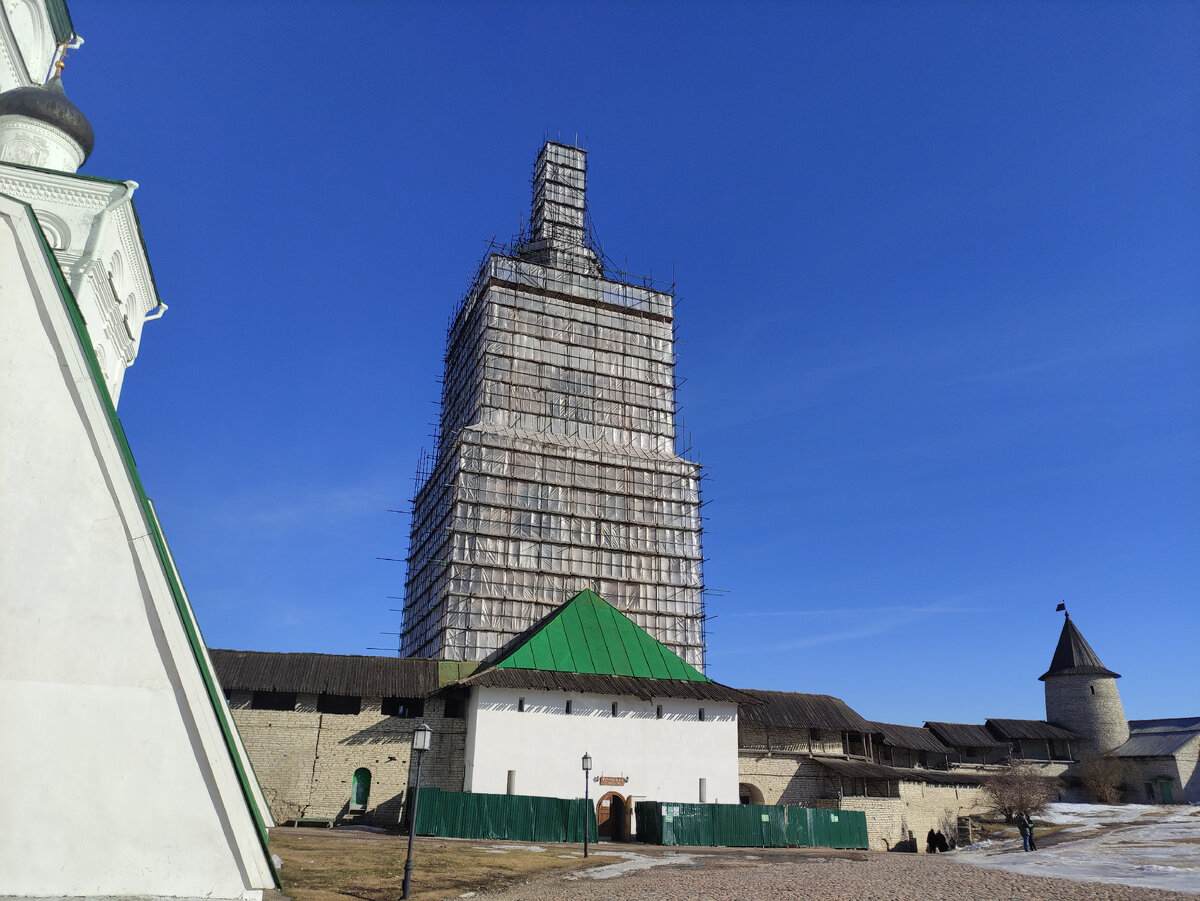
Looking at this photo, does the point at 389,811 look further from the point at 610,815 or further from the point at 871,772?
the point at 871,772

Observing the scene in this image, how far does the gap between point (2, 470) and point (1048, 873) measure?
55.2 feet

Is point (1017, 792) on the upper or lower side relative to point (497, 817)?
upper

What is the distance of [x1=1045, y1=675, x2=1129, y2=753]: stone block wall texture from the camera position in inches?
1923

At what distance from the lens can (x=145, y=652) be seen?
6.27 meters

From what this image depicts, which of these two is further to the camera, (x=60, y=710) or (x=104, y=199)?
(x=104, y=199)

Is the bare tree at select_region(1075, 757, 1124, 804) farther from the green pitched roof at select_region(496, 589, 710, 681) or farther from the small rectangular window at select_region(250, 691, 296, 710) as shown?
the small rectangular window at select_region(250, 691, 296, 710)

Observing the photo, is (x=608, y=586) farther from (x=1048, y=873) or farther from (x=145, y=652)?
(x=145, y=652)

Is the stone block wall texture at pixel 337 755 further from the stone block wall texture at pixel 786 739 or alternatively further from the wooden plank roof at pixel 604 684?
the stone block wall texture at pixel 786 739

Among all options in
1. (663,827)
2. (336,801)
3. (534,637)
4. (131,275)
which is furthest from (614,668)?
(131,275)

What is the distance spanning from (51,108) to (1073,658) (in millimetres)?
56131

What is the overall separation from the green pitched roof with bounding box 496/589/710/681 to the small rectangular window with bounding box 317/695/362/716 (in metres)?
4.97

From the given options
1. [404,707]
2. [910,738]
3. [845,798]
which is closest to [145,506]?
[404,707]

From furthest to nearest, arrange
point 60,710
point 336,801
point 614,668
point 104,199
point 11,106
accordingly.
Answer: point 614,668 → point 336,801 → point 11,106 → point 104,199 → point 60,710

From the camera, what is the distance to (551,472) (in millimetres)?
45281
